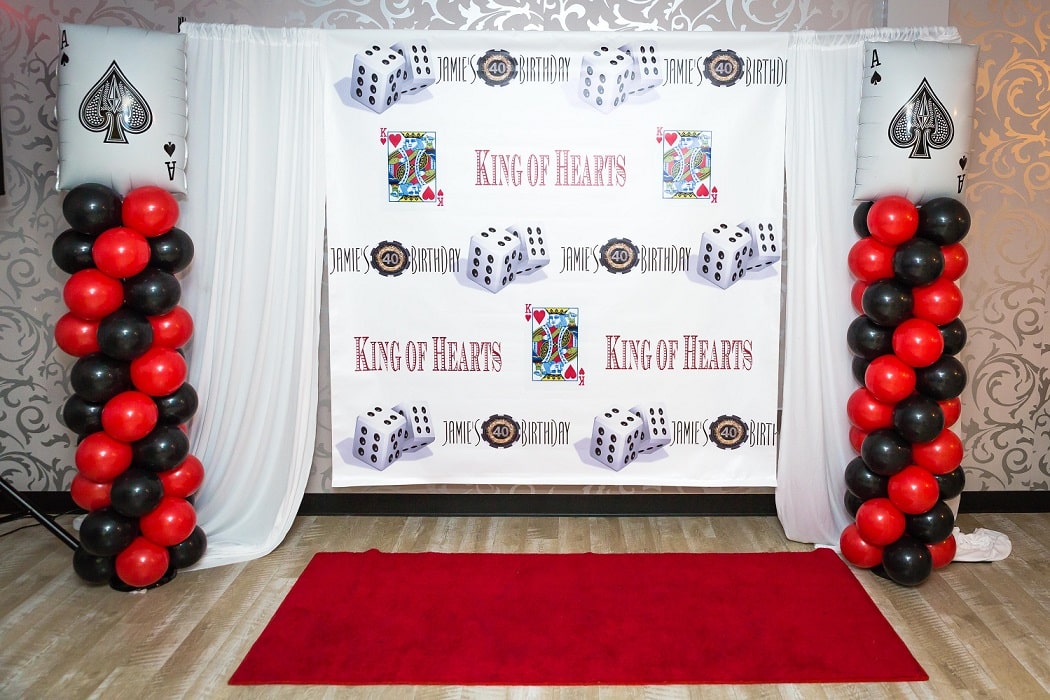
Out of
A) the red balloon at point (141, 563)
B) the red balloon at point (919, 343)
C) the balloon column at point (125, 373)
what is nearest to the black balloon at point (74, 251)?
the balloon column at point (125, 373)

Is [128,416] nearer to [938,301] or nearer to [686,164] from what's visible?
[686,164]

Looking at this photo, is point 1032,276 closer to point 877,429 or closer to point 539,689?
point 877,429

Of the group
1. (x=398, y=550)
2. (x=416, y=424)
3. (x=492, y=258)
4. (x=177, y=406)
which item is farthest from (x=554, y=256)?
(x=177, y=406)

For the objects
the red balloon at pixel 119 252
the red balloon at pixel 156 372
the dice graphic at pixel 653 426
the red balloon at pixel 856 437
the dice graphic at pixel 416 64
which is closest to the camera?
the red balloon at pixel 119 252

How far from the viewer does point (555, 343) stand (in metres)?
3.70

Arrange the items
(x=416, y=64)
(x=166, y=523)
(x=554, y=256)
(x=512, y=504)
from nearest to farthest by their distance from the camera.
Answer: (x=166, y=523) < (x=416, y=64) < (x=554, y=256) < (x=512, y=504)

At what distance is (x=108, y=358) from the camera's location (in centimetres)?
307

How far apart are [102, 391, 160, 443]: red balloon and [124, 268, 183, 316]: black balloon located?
11.8 inches

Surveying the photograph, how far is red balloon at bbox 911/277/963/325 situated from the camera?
3113 millimetres

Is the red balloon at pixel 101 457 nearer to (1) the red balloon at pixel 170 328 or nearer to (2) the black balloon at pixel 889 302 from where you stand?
(1) the red balloon at pixel 170 328

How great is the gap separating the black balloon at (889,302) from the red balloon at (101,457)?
266 cm

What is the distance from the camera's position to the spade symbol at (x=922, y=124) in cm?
315

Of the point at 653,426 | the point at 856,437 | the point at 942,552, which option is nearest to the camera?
the point at 942,552

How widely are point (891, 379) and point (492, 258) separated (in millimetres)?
1576
